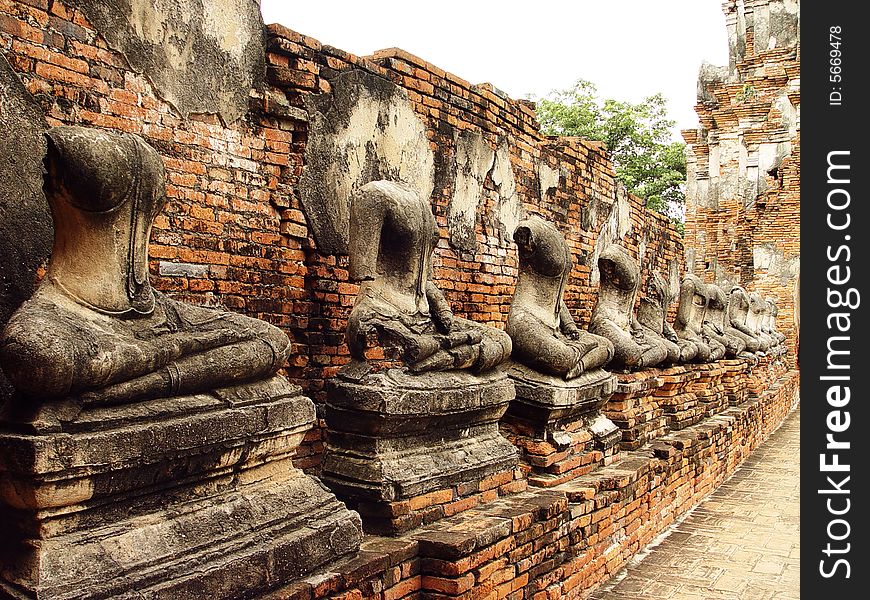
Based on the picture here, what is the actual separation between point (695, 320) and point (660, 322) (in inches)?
80.5

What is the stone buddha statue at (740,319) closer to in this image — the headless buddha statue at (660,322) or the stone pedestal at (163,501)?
the headless buddha statue at (660,322)

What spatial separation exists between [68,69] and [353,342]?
175cm

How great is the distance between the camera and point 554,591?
4.68 metres

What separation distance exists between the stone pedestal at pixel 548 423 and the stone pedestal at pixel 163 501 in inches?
77.9

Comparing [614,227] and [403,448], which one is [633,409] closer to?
[403,448]

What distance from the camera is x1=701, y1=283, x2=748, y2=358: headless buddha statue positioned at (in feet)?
35.2

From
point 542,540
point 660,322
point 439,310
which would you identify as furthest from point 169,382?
point 660,322

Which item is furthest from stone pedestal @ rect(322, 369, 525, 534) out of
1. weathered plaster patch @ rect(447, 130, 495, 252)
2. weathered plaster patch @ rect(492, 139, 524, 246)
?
weathered plaster patch @ rect(492, 139, 524, 246)

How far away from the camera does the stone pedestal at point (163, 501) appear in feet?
8.25

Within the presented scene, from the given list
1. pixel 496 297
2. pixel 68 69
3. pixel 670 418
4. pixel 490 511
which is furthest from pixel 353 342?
pixel 670 418

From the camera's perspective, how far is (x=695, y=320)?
10.3m

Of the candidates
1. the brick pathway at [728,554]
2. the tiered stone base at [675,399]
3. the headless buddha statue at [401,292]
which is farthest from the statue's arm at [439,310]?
the tiered stone base at [675,399]
